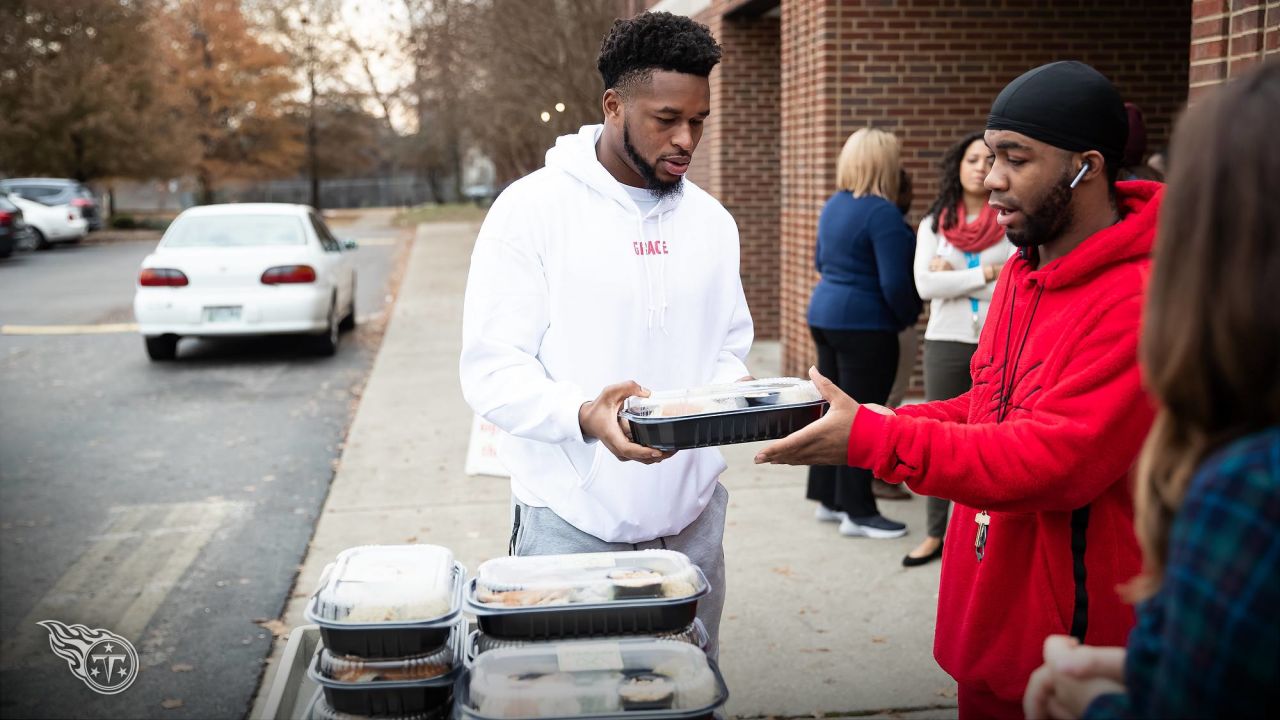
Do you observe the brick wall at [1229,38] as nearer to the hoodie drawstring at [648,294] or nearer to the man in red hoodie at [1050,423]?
the man in red hoodie at [1050,423]

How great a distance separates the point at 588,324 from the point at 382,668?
0.98 metres

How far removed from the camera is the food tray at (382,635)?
219cm

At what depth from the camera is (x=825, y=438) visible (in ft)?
8.04

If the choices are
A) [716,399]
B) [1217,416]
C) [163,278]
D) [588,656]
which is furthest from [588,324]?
[163,278]

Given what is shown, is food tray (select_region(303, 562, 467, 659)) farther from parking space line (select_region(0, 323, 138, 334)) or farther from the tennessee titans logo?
parking space line (select_region(0, 323, 138, 334))

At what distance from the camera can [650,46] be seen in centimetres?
289

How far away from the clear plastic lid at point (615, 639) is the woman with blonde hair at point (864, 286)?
4057 mm

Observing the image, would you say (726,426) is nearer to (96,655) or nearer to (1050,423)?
(1050,423)

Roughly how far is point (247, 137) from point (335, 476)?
176 feet

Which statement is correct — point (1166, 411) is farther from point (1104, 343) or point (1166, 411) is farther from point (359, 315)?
point (359, 315)

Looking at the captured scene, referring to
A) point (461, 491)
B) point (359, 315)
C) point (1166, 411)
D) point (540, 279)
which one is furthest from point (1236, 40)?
point (359, 315)

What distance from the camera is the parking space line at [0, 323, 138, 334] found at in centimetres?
1565

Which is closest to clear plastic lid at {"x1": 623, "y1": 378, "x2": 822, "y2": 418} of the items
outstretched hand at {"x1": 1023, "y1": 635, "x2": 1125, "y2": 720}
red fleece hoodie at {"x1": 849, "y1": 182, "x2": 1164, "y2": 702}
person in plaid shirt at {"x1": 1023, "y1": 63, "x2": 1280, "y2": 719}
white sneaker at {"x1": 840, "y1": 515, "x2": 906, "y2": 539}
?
red fleece hoodie at {"x1": 849, "y1": 182, "x2": 1164, "y2": 702}

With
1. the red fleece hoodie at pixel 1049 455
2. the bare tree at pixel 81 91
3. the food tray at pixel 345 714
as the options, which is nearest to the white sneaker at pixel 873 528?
the red fleece hoodie at pixel 1049 455
